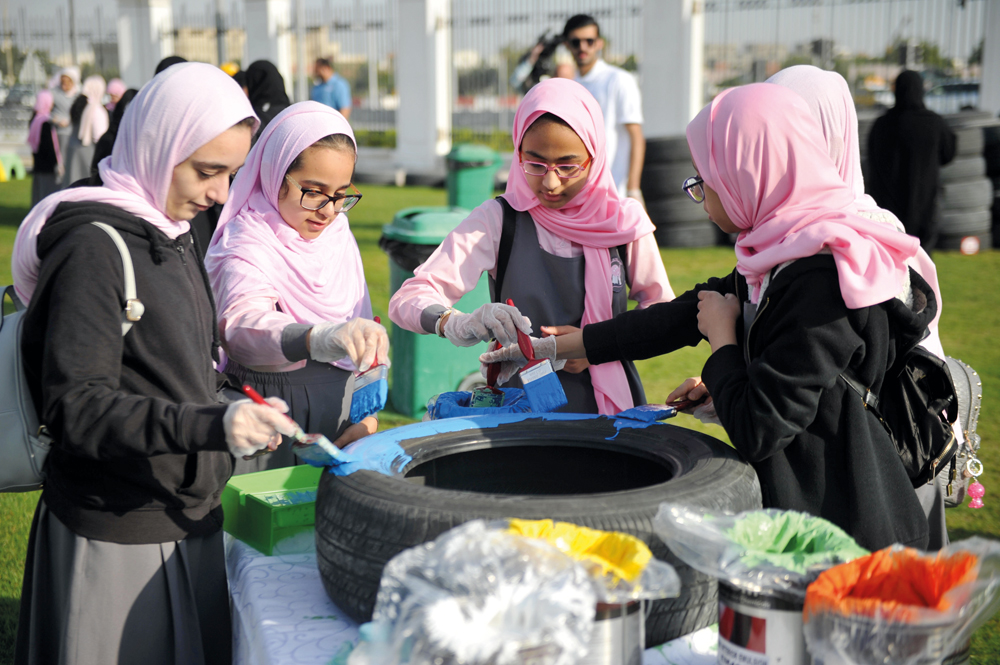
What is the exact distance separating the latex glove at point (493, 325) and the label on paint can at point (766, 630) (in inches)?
39.2

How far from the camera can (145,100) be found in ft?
5.22

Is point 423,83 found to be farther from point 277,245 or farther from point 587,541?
point 587,541

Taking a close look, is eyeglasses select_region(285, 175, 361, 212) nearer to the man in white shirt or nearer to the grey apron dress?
the grey apron dress

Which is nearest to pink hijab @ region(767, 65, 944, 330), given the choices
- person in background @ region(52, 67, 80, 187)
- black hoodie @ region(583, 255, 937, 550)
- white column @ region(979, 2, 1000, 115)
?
black hoodie @ region(583, 255, 937, 550)

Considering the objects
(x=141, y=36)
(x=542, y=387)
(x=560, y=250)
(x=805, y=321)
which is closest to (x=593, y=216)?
(x=560, y=250)

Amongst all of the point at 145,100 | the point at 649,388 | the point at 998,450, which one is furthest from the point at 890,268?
the point at 649,388

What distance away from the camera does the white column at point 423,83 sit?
588 inches

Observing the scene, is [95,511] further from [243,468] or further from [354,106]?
[354,106]

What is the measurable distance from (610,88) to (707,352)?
192 centimetres

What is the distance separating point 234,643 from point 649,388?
372 cm

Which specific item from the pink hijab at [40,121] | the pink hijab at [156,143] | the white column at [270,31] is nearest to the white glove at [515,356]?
the pink hijab at [156,143]

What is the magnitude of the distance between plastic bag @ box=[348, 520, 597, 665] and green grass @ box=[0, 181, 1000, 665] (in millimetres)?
2092

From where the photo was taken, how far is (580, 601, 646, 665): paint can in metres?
1.03

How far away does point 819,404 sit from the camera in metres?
1.46
